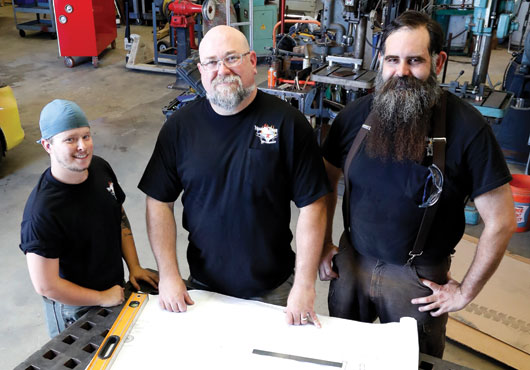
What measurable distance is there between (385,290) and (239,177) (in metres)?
0.60

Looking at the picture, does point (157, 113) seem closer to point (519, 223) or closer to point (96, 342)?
point (519, 223)

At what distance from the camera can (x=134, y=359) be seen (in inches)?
47.1

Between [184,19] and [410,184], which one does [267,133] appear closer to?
[410,184]

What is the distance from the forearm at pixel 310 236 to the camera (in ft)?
4.92

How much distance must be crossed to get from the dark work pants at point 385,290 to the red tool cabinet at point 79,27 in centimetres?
614

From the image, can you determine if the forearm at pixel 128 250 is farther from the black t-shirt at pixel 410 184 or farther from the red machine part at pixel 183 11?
the red machine part at pixel 183 11

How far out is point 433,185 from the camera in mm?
1421

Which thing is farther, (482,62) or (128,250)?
(482,62)

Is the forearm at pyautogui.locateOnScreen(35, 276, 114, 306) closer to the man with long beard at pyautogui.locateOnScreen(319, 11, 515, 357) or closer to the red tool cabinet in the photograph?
the man with long beard at pyautogui.locateOnScreen(319, 11, 515, 357)

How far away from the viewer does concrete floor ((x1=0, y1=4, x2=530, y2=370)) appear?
8.30 ft

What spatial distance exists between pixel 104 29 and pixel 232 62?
6.57 metres

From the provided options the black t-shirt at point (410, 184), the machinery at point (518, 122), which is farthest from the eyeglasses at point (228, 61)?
the machinery at point (518, 122)

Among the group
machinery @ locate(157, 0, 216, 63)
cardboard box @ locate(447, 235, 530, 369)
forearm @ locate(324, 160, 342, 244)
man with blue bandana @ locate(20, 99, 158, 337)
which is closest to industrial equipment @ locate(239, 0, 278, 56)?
machinery @ locate(157, 0, 216, 63)

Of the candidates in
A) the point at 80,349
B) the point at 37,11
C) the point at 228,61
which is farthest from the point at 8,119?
the point at 37,11
